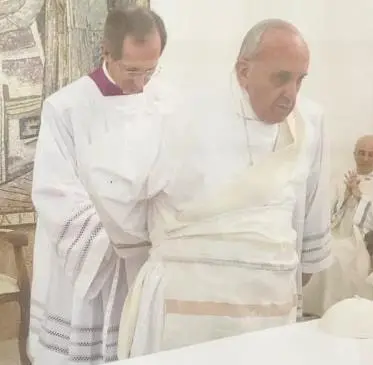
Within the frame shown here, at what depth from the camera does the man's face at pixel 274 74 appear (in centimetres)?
157

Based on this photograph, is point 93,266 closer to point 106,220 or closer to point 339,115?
point 106,220

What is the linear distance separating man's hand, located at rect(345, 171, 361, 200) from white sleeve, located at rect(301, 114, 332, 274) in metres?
0.06

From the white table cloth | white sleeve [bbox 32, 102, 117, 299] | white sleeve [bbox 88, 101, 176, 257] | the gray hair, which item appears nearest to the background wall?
the gray hair

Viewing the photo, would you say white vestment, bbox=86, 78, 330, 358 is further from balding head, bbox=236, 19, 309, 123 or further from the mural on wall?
the mural on wall

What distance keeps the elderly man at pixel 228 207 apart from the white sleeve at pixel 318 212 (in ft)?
0.05

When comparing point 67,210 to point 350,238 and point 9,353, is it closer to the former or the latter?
Answer: point 9,353

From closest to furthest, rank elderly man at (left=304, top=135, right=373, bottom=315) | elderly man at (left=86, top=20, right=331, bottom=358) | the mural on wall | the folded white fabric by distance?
the mural on wall
elderly man at (left=86, top=20, right=331, bottom=358)
the folded white fabric
elderly man at (left=304, top=135, right=373, bottom=315)

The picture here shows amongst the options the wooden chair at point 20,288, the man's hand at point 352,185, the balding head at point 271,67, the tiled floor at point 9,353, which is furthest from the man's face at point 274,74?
the tiled floor at point 9,353

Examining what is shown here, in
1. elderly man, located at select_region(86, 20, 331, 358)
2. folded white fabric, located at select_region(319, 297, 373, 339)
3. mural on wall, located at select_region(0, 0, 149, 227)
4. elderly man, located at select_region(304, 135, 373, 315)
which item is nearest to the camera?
mural on wall, located at select_region(0, 0, 149, 227)

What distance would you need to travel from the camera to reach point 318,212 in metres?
1.70

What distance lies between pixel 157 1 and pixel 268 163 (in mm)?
363

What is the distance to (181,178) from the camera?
1.52 metres

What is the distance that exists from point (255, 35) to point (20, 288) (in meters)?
0.63

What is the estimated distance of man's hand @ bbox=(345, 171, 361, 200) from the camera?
175cm
